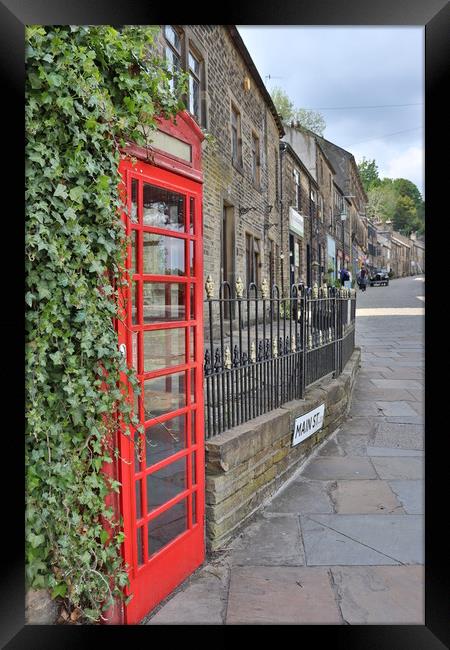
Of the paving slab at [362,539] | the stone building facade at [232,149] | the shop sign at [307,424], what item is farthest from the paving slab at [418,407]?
the stone building facade at [232,149]

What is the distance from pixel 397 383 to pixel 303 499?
556 centimetres

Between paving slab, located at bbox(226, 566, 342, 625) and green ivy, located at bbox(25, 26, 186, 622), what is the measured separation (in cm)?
Result: 76

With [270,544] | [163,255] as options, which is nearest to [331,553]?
[270,544]

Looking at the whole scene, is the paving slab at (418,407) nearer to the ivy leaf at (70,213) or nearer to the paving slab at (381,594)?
the paving slab at (381,594)

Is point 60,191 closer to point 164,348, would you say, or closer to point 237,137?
point 164,348

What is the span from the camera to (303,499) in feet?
15.1

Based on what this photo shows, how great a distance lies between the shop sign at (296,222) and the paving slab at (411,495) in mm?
16057

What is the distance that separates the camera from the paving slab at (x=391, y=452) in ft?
19.0

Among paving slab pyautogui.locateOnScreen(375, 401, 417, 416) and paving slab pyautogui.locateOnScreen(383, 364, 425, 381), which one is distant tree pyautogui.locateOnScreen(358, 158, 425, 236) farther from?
paving slab pyautogui.locateOnScreen(375, 401, 417, 416)

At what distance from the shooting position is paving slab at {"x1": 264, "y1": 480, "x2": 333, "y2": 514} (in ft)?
14.4

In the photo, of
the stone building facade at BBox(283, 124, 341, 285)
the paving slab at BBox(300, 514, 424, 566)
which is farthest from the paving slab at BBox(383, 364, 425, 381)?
the stone building facade at BBox(283, 124, 341, 285)

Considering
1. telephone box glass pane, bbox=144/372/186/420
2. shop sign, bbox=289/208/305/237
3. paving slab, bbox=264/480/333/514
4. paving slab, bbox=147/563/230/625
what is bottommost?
paving slab, bbox=147/563/230/625
